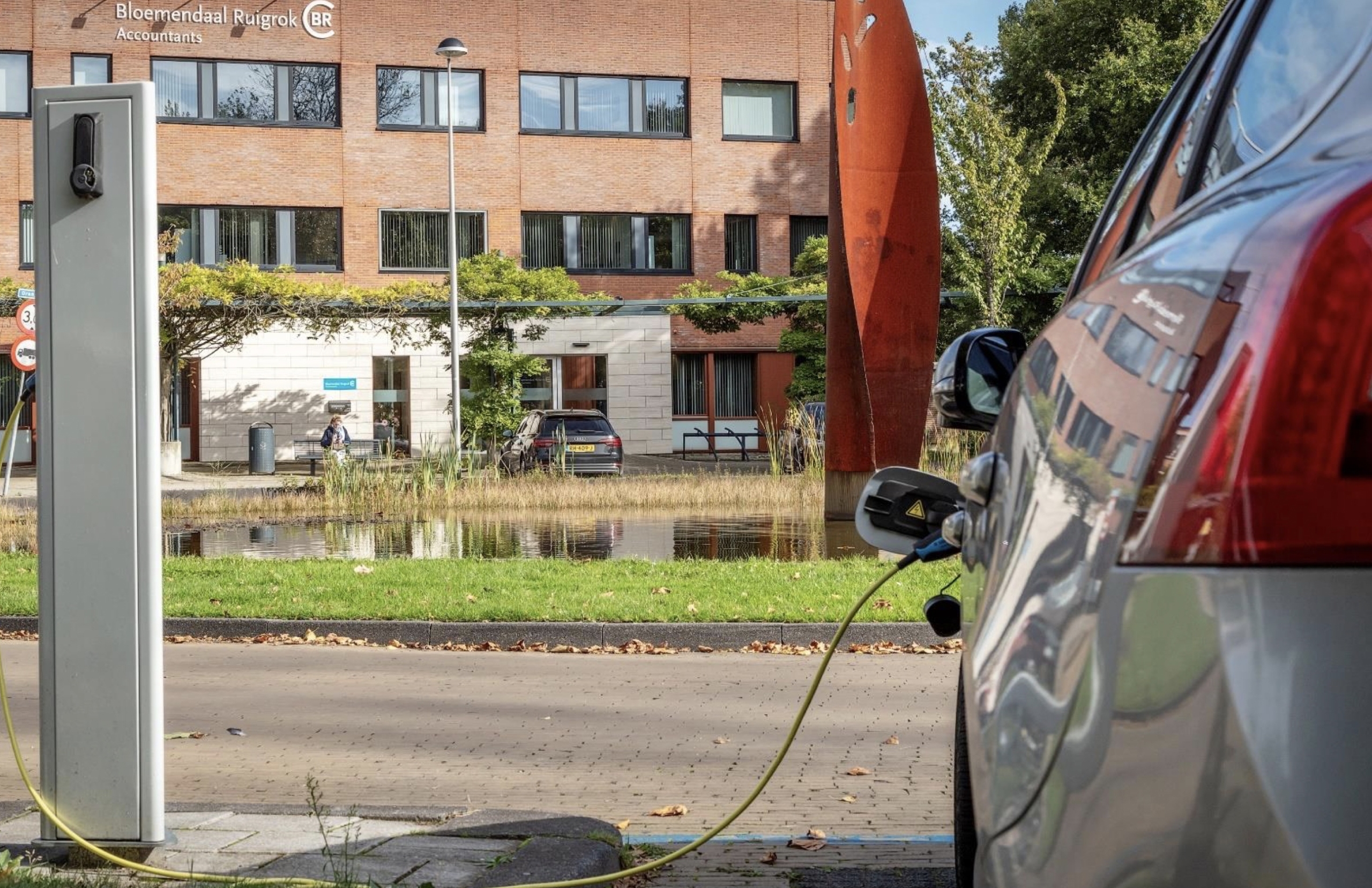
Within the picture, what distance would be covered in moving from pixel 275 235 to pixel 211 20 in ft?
18.9

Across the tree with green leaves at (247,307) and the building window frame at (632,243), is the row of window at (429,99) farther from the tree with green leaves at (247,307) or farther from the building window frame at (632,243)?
the tree with green leaves at (247,307)

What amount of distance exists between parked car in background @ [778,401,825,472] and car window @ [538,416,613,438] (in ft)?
21.6

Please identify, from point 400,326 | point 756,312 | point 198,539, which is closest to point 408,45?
point 400,326

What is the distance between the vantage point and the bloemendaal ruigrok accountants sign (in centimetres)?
4138

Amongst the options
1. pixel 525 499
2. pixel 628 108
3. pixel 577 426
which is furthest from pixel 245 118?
pixel 525 499

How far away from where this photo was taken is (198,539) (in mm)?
19125

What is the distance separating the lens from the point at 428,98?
43.5 m

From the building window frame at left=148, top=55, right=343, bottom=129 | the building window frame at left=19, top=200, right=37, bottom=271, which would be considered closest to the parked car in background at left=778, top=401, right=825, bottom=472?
the building window frame at left=148, top=55, right=343, bottom=129

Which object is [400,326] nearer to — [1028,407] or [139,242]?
[139,242]

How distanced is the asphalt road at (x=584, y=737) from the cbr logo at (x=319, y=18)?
3496cm

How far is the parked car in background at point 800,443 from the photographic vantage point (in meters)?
22.2

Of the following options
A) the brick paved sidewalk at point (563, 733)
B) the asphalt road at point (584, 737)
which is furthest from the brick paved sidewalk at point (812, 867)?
the brick paved sidewalk at point (563, 733)

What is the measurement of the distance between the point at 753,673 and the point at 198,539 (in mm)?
11660

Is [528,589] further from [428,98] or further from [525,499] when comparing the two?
[428,98]
